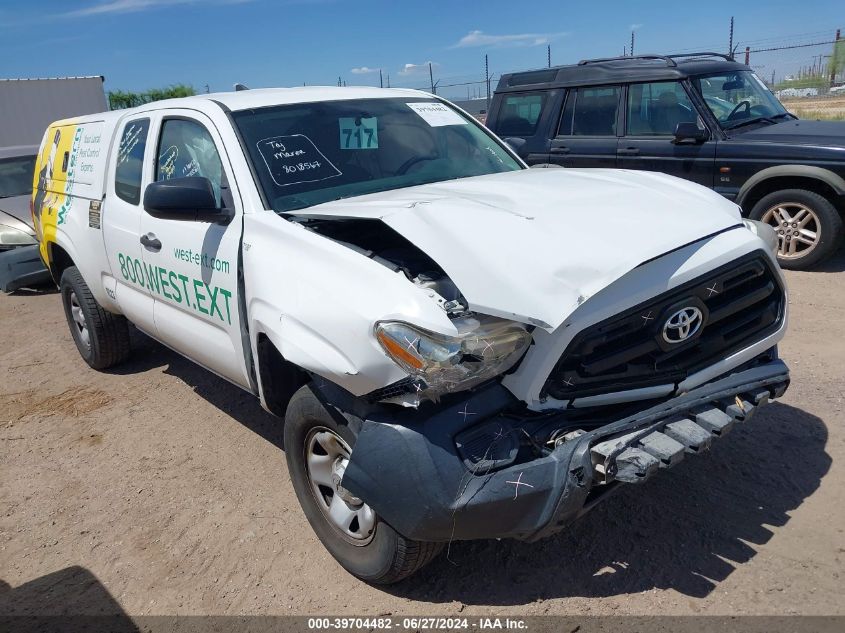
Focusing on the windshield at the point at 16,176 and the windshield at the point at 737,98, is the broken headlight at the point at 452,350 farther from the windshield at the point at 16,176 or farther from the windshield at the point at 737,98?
the windshield at the point at 16,176

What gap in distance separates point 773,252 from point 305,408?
2.10 metres

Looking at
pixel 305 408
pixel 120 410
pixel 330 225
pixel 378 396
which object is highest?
pixel 330 225

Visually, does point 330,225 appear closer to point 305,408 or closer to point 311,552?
point 305,408

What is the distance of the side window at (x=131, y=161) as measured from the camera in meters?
4.17

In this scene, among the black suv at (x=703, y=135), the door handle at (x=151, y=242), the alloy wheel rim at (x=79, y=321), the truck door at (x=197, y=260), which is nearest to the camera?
the truck door at (x=197, y=260)

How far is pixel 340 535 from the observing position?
9.51 feet

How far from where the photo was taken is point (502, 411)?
2.37m

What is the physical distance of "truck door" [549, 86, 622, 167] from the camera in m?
7.48

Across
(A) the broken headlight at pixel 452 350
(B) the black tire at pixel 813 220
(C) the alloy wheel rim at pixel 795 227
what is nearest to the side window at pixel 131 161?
(A) the broken headlight at pixel 452 350

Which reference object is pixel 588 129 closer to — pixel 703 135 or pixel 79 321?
pixel 703 135

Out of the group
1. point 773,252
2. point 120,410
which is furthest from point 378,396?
point 120,410

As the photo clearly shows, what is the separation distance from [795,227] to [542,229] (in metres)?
5.23

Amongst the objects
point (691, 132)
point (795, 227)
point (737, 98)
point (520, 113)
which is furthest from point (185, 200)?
point (737, 98)

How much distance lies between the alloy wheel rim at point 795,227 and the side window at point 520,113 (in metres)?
2.86
